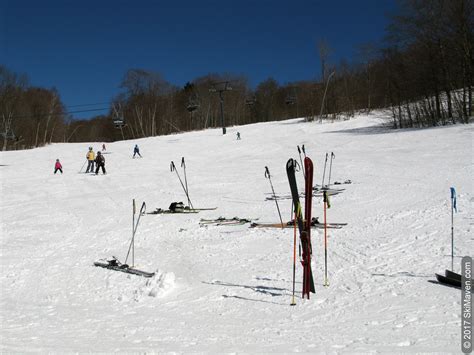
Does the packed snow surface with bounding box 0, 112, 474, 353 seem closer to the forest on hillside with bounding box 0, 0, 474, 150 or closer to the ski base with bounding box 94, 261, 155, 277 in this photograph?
the ski base with bounding box 94, 261, 155, 277

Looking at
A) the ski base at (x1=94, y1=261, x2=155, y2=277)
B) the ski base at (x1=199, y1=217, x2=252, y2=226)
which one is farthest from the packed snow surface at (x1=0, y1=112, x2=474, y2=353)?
the ski base at (x1=199, y1=217, x2=252, y2=226)

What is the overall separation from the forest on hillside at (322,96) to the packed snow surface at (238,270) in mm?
13649

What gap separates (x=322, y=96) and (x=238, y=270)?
145 ft

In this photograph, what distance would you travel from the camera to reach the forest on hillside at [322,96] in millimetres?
28281

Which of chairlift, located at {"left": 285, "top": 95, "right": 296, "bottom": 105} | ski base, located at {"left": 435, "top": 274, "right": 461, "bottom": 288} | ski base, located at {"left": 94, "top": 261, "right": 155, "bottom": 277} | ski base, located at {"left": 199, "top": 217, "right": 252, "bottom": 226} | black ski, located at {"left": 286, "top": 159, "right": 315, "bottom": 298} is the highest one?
chairlift, located at {"left": 285, "top": 95, "right": 296, "bottom": 105}

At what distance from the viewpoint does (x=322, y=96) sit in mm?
48750

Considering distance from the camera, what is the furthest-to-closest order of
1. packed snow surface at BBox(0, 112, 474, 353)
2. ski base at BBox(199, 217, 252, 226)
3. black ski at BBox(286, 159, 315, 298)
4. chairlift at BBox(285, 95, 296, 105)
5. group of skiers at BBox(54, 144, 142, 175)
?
chairlift at BBox(285, 95, 296, 105) → group of skiers at BBox(54, 144, 142, 175) → ski base at BBox(199, 217, 252, 226) → black ski at BBox(286, 159, 315, 298) → packed snow surface at BBox(0, 112, 474, 353)

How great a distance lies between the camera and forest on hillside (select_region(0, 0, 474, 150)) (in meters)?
28.3

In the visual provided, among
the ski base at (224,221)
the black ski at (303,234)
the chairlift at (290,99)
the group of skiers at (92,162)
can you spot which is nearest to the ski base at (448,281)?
the black ski at (303,234)

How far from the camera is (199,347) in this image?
4484 millimetres

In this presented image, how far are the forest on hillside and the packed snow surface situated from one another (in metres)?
13.6

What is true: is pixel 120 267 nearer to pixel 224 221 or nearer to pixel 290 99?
pixel 224 221

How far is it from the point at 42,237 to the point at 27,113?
53066 millimetres

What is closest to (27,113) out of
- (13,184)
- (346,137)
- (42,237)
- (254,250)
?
(13,184)
